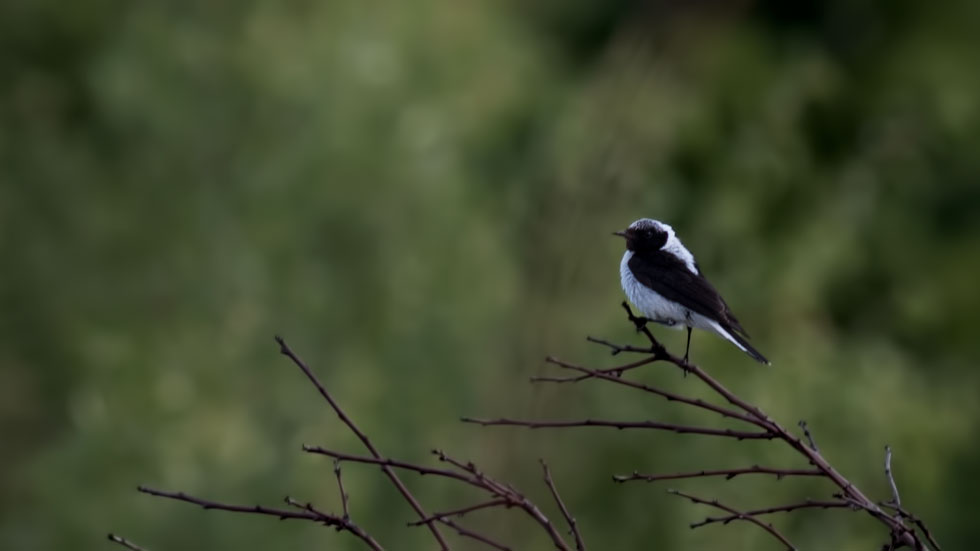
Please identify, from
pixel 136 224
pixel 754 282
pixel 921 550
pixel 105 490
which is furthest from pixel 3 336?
pixel 921 550

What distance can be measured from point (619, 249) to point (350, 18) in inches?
242

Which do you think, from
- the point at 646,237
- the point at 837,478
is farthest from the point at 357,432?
the point at 646,237

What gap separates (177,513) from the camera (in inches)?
526

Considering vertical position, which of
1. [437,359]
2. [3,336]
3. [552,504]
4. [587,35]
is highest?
[587,35]

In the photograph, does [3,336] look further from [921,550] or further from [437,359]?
[921,550]

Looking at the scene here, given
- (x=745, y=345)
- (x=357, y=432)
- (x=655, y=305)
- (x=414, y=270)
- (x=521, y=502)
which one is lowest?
(x=521, y=502)

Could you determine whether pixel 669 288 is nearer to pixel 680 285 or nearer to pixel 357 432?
pixel 680 285

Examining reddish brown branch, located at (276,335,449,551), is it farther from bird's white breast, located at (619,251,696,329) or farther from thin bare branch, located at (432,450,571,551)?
bird's white breast, located at (619,251,696,329)

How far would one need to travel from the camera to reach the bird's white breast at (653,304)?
5.05m

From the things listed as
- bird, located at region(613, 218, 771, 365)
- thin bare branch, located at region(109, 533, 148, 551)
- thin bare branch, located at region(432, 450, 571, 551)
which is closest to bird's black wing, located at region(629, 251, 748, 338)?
bird, located at region(613, 218, 771, 365)

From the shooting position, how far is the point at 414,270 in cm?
1436

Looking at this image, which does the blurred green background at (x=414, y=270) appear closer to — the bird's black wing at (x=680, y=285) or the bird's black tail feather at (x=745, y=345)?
the bird's black wing at (x=680, y=285)

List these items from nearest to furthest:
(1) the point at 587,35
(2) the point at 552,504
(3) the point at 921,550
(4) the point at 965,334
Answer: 1. (3) the point at 921,550
2. (2) the point at 552,504
3. (4) the point at 965,334
4. (1) the point at 587,35

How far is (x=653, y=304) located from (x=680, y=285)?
118mm
